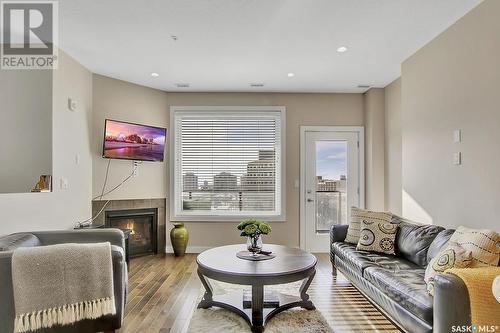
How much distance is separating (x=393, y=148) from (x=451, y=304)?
3.20 m

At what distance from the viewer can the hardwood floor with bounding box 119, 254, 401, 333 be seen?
252cm

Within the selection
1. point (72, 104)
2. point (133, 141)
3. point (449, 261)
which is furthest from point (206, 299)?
point (72, 104)

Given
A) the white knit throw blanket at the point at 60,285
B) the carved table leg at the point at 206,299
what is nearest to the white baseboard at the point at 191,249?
the carved table leg at the point at 206,299

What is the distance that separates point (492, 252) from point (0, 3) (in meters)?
4.19

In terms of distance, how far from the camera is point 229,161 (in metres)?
5.09

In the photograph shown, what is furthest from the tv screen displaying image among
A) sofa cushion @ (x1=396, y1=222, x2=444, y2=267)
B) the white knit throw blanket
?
sofa cushion @ (x1=396, y1=222, x2=444, y2=267)

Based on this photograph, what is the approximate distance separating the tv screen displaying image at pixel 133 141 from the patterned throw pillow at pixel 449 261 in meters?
3.84

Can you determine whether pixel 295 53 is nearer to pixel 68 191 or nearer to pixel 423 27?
pixel 423 27

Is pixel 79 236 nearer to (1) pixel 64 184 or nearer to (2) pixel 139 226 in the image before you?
(1) pixel 64 184

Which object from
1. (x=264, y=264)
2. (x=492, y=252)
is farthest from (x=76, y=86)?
(x=492, y=252)

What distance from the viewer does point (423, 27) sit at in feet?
9.42

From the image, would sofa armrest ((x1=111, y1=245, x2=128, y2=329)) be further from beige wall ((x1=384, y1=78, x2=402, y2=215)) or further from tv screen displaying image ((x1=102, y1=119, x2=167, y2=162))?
beige wall ((x1=384, y1=78, x2=402, y2=215))

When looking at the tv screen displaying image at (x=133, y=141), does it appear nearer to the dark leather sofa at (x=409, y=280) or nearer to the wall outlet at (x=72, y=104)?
the wall outlet at (x=72, y=104)

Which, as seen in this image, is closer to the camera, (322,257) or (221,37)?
(221,37)
